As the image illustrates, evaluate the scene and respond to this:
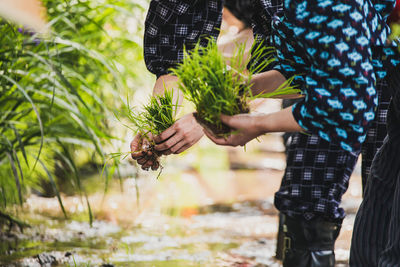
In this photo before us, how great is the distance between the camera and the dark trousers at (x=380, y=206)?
52.2 inches

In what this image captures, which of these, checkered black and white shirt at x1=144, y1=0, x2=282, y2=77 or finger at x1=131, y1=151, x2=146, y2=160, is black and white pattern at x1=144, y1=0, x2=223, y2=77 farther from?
finger at x1=131, y1=151, x2=146, y2=160

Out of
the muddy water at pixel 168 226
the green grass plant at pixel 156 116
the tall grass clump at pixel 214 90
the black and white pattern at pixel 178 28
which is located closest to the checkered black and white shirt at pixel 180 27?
the black and white pattern at pixel 178 28

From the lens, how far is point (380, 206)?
1.36 meters

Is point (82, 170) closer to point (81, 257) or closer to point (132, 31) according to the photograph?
point (132, 31)

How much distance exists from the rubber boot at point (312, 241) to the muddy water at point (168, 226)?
528 mm

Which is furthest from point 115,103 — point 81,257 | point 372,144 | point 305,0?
point 305,0

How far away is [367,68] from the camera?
1066 millimetres

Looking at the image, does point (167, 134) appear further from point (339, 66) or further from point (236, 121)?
point (339, 66)

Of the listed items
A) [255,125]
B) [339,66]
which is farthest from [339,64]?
[255,125]

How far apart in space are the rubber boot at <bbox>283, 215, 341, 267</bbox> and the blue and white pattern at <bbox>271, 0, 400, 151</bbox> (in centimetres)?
96

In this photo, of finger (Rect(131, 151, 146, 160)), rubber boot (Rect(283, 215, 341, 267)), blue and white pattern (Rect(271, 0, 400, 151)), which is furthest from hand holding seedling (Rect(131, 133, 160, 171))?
rubber boot (Rect(283, 215, 341, 267))

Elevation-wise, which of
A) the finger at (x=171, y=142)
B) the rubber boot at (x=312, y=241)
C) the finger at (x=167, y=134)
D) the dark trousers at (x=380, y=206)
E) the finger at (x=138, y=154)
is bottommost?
the rubber boot at (x=312, y=241)

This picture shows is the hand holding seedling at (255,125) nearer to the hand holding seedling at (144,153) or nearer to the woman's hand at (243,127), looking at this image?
the woman's hand at (243,127)

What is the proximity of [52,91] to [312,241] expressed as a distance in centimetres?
144
